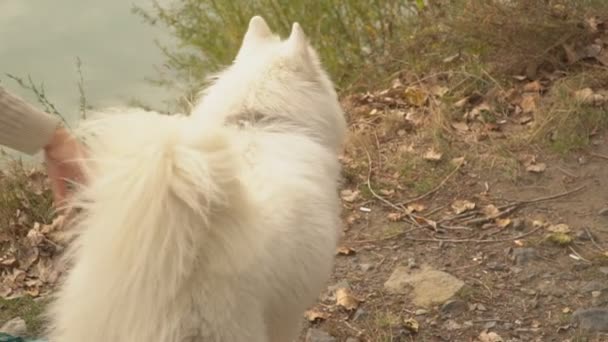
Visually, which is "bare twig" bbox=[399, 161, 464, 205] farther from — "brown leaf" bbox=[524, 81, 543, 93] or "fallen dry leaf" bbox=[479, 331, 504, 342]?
"fallen dry leaf" bbox=[479, 331, 504, 342]

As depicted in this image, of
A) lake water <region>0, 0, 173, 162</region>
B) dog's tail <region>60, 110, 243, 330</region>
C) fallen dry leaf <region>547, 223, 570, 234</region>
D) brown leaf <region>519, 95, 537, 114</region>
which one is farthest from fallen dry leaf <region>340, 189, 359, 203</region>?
lake water <region>0, 0, 173, 162</region>

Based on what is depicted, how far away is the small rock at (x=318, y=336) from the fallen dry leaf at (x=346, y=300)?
0.20 m

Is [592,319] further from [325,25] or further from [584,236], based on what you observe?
[325,25]

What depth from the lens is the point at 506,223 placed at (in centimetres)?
405

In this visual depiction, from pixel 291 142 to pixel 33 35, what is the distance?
6.55 m

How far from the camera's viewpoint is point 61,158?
2.78 metres

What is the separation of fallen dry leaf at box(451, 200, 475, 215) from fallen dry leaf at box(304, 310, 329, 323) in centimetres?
109

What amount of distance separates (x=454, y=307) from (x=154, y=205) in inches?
76.9

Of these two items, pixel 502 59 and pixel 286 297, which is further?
pixel 502 59

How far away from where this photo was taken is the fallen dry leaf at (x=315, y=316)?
11.8ft

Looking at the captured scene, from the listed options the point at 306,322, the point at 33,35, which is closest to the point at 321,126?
the point at 306,322

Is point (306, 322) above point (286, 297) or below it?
below

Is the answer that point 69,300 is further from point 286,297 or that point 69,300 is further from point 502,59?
point 502,59

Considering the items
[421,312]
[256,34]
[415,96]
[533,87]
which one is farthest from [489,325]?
[415,96]
